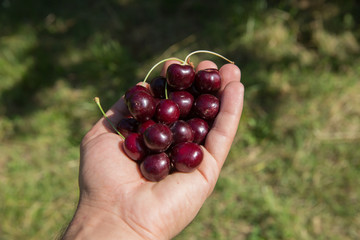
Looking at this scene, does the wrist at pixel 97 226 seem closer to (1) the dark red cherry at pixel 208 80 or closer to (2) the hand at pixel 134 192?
(2) the hand at pixel 134 192

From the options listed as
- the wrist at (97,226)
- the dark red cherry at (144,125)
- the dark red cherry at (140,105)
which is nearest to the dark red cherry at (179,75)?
the dark red cherry at (140,105)

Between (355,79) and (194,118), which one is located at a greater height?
(194,118)

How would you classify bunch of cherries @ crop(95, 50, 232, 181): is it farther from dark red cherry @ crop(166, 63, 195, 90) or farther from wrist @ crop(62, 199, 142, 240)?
wrist @ crop(62, 199, 142, 240)

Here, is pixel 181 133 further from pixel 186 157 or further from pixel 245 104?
pixel 245 104

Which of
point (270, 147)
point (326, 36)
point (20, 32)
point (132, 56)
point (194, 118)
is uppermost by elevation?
point (20, 32)

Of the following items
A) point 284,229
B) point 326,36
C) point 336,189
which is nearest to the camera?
point 284,229

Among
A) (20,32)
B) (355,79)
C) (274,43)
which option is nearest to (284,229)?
(355,79)

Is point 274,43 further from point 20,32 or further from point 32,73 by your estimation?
point 20,32
